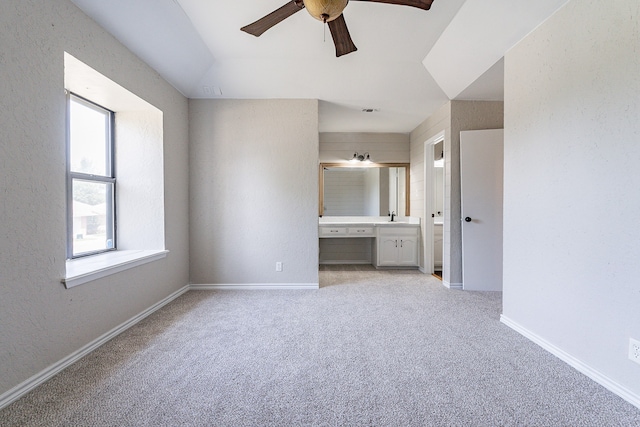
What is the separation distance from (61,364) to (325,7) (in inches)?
105

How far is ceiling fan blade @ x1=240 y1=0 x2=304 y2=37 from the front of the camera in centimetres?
171

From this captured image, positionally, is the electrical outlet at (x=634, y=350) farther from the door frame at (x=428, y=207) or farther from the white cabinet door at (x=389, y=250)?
the white cabinet door at (x=389, y=250)

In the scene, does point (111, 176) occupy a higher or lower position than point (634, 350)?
higher

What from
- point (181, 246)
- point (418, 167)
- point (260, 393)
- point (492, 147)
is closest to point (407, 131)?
point (418, 167)

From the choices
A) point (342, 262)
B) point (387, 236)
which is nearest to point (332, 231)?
point (342, 262)

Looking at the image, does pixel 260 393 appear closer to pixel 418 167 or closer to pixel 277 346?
pixel 277 346

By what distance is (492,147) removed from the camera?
3.29 metres

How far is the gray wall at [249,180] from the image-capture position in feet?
11.3

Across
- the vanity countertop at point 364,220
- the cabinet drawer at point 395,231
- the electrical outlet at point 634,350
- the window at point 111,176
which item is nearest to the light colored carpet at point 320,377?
the electrical outlet at point 634,350

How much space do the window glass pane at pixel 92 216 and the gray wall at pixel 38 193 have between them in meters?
0.63

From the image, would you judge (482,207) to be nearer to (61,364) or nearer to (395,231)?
(395,231)

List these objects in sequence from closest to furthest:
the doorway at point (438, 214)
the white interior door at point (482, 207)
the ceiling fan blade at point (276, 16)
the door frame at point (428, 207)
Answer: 1. the ceiling fan blade at point (276, 16)
2. the white interior door at point (482, 207)
3. the door frame at point (428, 207)
4. the doorway at point (438, 214)

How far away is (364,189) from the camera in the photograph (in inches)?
202

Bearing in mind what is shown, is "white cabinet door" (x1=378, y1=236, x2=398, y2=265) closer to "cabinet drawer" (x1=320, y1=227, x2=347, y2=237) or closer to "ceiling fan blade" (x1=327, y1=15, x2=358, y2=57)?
"cabinet drawer" (x1=320, y1=227, x2=347, y2=237)
